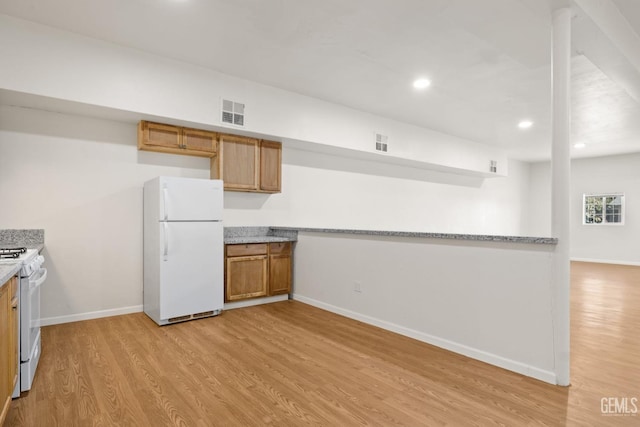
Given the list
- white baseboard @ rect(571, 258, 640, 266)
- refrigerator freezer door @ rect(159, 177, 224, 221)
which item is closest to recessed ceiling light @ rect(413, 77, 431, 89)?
refrigerator freezer door @ rect(159, 177, 224, 221)

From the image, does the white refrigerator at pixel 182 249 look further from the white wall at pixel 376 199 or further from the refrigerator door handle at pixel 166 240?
the white wall at pixel 376 199

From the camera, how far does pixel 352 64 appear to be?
412cm

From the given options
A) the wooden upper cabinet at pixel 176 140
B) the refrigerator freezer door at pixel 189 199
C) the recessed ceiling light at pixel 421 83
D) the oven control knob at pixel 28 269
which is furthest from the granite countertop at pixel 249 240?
the recessed ceiling light at pixel 421 83

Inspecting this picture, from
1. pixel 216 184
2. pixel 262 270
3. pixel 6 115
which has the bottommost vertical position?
pixel 262 270

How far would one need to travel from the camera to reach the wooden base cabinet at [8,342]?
1823mm

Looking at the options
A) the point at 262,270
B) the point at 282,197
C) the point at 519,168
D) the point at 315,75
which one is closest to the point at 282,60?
the point at 315,75

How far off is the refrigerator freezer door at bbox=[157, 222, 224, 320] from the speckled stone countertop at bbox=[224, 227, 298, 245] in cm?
51

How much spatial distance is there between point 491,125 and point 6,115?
22.9ft

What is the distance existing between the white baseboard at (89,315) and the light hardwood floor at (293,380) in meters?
0.14

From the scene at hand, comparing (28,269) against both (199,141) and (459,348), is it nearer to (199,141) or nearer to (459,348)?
(199,141)

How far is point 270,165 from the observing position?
16.6ft

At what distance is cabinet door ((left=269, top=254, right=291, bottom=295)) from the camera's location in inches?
190

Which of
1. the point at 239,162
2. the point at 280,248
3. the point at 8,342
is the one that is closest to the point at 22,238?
the point at 8,342

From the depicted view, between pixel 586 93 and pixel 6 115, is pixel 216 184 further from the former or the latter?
pixel 586 93
